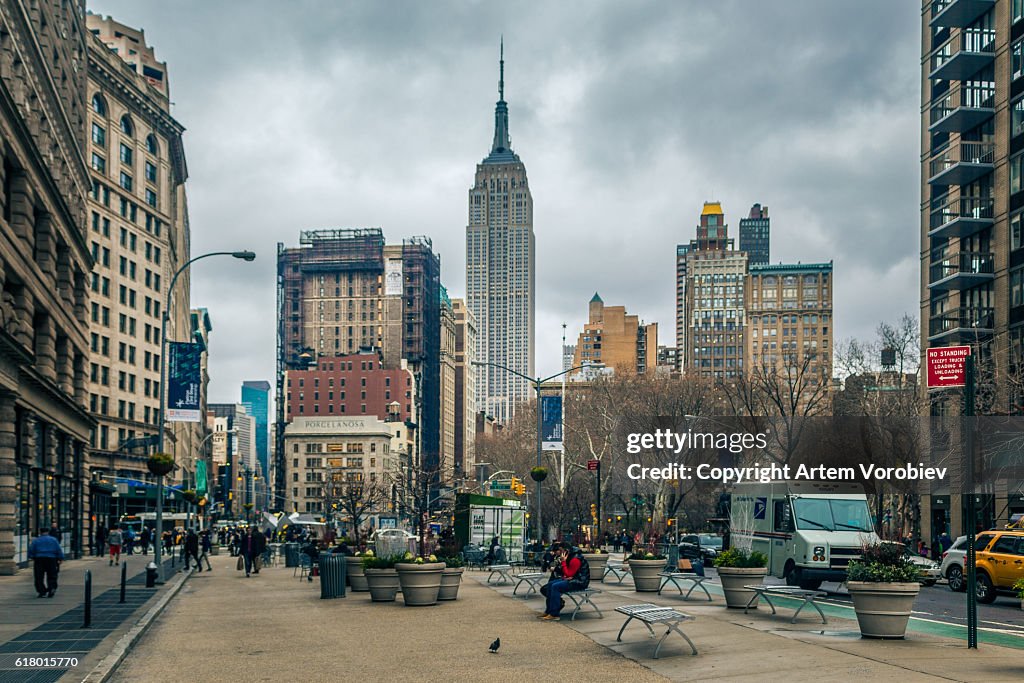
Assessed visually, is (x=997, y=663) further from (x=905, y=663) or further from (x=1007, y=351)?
(x=1007, y=351)

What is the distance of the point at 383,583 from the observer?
23.7m

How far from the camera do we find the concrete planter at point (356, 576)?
27.4 meters

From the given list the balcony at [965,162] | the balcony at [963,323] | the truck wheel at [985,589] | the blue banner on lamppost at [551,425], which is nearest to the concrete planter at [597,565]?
the truck wheel at [985,589]

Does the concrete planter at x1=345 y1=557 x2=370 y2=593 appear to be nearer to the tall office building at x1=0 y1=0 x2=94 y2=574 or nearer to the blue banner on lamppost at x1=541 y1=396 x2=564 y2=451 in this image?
the tall office building at x1=0 y1=0 x2=94 y2=574

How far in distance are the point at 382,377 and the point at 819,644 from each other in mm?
182815

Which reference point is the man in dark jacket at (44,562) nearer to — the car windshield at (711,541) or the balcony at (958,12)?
the car windshield at (711,541)

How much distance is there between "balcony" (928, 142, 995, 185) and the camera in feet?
192

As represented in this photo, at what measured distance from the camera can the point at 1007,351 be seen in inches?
2089

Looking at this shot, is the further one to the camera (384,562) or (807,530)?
(807,530)

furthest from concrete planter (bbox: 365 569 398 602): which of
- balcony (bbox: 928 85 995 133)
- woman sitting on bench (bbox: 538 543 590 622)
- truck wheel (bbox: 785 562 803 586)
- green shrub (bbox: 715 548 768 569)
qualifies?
balcony (bbox: 928 85 995 133)

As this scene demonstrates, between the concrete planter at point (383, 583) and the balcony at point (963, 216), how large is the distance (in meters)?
44.9

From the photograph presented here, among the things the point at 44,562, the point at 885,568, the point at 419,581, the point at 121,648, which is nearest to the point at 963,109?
the point at 419,581

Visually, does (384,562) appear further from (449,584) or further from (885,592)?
(885,592)

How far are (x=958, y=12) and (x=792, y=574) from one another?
141 ft
